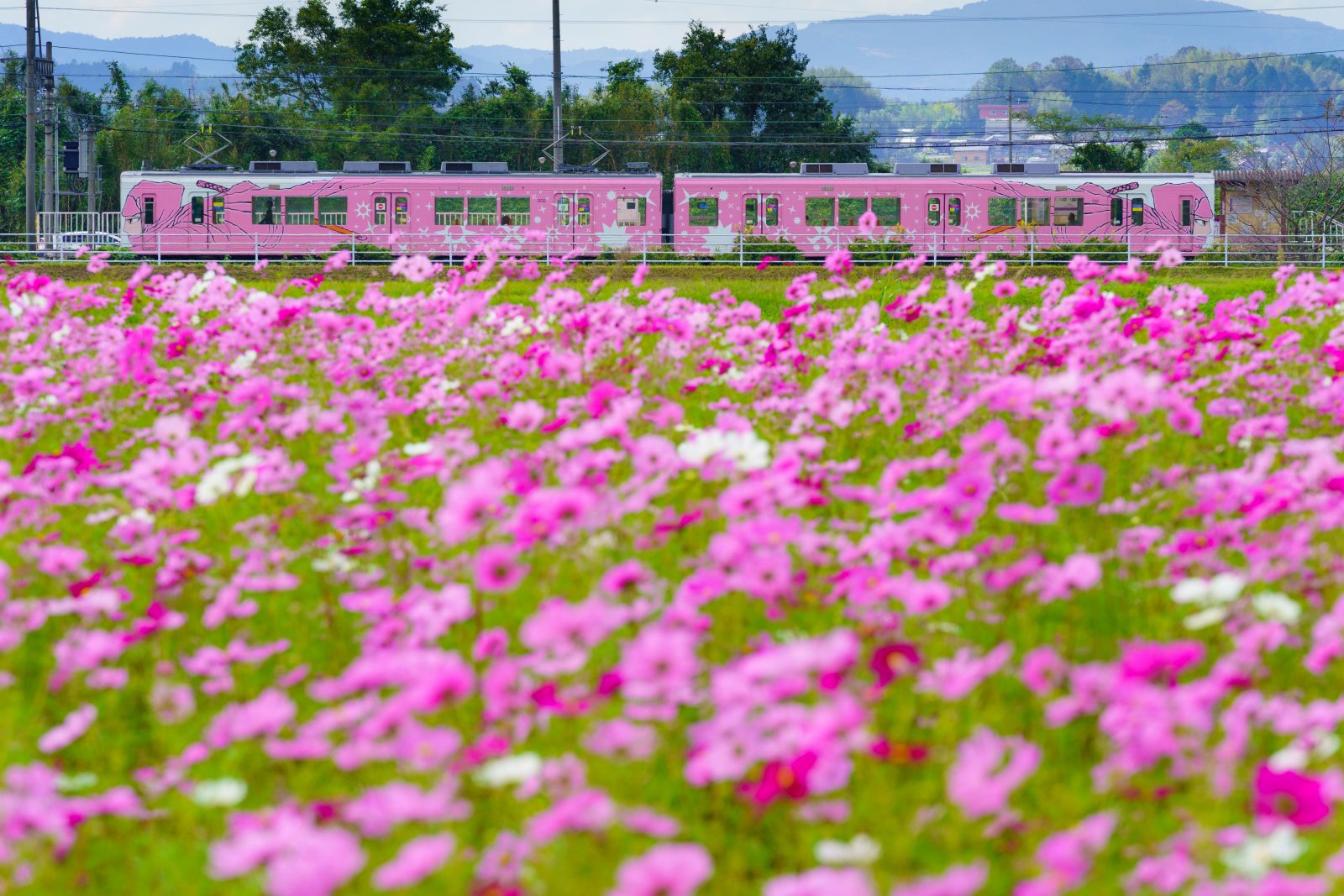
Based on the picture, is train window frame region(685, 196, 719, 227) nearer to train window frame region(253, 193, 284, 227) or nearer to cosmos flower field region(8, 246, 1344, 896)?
train window frame region(253, 193, 284, 227)

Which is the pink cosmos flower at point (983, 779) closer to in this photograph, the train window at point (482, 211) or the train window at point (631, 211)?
the train window at point (482, 211)

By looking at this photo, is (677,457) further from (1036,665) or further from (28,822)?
(28,822)

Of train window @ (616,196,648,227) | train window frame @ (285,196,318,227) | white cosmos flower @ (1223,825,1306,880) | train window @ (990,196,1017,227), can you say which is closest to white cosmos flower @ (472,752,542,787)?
white cosmos flower @ (1223,825,1306,880)

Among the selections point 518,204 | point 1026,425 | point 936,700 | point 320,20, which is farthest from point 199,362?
point 320,20

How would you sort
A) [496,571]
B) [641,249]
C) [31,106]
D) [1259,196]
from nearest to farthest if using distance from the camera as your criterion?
[496,571]
[641,249]
[31,106]
[1259,196]

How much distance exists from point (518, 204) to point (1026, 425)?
2081 cm

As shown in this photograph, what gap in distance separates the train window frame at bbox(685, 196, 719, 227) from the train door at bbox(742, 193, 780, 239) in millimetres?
475

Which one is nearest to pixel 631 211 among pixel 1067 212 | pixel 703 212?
pixel 703 212

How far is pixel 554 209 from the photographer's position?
23906mm

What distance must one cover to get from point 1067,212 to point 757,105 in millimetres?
24563

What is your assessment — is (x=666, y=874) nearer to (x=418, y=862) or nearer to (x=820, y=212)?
(x=418, y=862)

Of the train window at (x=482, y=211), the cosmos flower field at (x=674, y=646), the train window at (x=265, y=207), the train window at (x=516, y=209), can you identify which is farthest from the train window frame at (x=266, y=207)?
the cosmos flower field at (x=674, y=646)

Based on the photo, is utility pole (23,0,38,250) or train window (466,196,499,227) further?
utility pole (23,0,38,250)

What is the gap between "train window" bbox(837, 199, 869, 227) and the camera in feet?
77.2
